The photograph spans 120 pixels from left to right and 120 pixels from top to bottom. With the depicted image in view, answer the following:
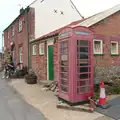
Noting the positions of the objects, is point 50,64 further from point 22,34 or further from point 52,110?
point 22,34

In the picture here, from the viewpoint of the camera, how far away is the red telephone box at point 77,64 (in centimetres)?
732

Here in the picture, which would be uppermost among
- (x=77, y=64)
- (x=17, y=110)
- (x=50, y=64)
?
(x=77, y=64)

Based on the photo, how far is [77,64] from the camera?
7.44 m

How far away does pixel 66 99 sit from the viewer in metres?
7.61

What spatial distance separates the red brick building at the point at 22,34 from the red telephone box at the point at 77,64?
9.66 meters

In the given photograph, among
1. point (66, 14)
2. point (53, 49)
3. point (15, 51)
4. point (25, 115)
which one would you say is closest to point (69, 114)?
point (25, 115)

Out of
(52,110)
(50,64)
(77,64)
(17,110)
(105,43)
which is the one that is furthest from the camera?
(50,64)

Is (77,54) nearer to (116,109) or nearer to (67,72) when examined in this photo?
(67,72)

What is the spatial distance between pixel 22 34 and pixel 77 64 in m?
12.7

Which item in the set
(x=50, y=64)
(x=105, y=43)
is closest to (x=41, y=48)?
(x=50, y=64)

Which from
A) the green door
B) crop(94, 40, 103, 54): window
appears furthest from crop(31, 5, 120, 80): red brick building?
the green door

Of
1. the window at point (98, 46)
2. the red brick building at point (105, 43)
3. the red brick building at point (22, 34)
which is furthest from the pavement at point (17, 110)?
the red brick building at point (22, 34)

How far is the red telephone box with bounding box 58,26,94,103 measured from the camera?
7324 millimetres

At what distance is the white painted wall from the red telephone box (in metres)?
9.23
